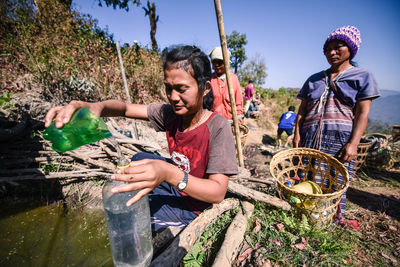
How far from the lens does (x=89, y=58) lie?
683cm

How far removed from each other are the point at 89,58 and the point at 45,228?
6.33m

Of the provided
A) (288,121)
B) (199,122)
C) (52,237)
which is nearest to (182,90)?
(199,122)

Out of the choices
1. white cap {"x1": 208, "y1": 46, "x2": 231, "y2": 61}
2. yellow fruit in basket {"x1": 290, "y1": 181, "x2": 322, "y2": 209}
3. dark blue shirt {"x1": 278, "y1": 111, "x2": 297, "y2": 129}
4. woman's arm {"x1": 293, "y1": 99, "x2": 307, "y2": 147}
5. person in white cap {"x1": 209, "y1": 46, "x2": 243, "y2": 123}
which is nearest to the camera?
yellow fruit in basket {"x1": 290, "y1": 181, "x2": 322, "y2": 209}

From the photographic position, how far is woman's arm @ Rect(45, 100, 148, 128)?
3.66 ft

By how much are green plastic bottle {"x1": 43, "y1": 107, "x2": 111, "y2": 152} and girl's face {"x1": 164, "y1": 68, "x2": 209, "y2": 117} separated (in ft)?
1.96

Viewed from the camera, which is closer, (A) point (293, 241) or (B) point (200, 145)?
(B) point (200, 145)

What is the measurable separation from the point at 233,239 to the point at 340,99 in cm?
223

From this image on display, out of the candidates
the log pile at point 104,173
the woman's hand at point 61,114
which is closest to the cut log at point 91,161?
the log pile at point 104,173

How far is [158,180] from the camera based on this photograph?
95cm

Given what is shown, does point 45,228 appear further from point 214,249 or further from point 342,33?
point 342,33

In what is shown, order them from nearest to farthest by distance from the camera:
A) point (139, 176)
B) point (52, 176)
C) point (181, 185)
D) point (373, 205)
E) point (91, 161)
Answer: point (139, 176)
point (181, 185)
point (52, 176)
point (91, 161)
point (373, 205)

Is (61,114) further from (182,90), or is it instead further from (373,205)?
(373,205)

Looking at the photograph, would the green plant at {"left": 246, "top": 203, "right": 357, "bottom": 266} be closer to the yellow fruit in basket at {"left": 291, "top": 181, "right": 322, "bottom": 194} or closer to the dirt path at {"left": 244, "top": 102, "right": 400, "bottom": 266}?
the yellow fruit in basket at {"left": 291, "top": 181, "right": 322, "bottom": 194}

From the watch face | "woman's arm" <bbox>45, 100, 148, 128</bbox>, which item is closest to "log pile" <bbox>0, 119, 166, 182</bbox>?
"woman's arm" <bbox>45, 100, 148, 128</bbox>
